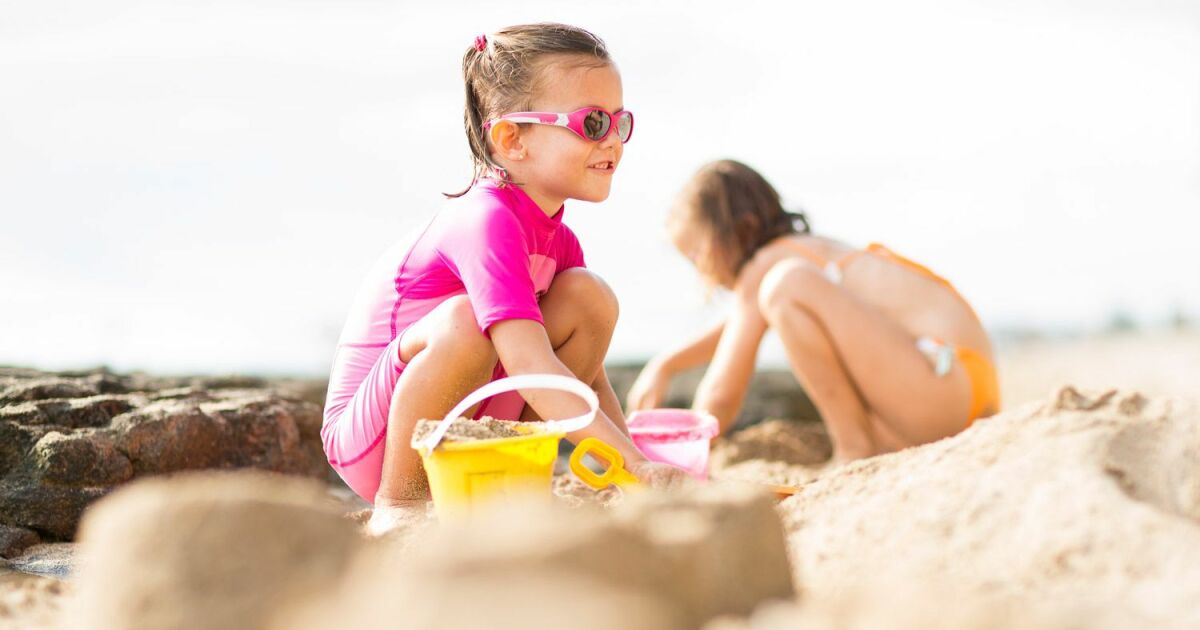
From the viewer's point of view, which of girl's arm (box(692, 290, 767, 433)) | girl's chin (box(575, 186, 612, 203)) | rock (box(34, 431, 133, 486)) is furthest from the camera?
girl's arm (box(692, 290, 767, 433))

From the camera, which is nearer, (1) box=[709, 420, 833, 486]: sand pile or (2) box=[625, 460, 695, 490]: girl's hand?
(2) box=[625, 460, 695, 490]: girl's hand

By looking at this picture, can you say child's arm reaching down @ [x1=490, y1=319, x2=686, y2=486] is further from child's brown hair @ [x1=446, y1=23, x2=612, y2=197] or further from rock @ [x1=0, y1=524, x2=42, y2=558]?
rock @ [x1=0, y1=524, x2=42, y2=558]

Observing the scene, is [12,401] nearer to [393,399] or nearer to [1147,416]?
[393,399]

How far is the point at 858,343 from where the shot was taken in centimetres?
430

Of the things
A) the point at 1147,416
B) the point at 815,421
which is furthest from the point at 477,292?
the point at 815,421

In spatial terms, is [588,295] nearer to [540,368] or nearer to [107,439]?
[540,368]

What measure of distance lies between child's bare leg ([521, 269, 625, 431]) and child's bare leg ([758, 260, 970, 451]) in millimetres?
1333

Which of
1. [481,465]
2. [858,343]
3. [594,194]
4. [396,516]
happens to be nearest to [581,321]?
[594,194]

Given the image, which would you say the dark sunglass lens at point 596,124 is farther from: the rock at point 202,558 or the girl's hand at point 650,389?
the girl's hand at point 650,389

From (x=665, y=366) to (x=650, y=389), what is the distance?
0.23m

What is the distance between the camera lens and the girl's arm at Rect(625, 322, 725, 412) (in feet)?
16.5

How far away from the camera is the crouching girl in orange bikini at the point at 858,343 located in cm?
432

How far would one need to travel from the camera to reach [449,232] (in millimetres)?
2895

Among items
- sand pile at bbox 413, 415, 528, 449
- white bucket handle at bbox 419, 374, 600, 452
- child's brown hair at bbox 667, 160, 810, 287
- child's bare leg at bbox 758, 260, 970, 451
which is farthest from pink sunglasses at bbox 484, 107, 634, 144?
child's brown hair at bbox 667, 160, 810, 287
